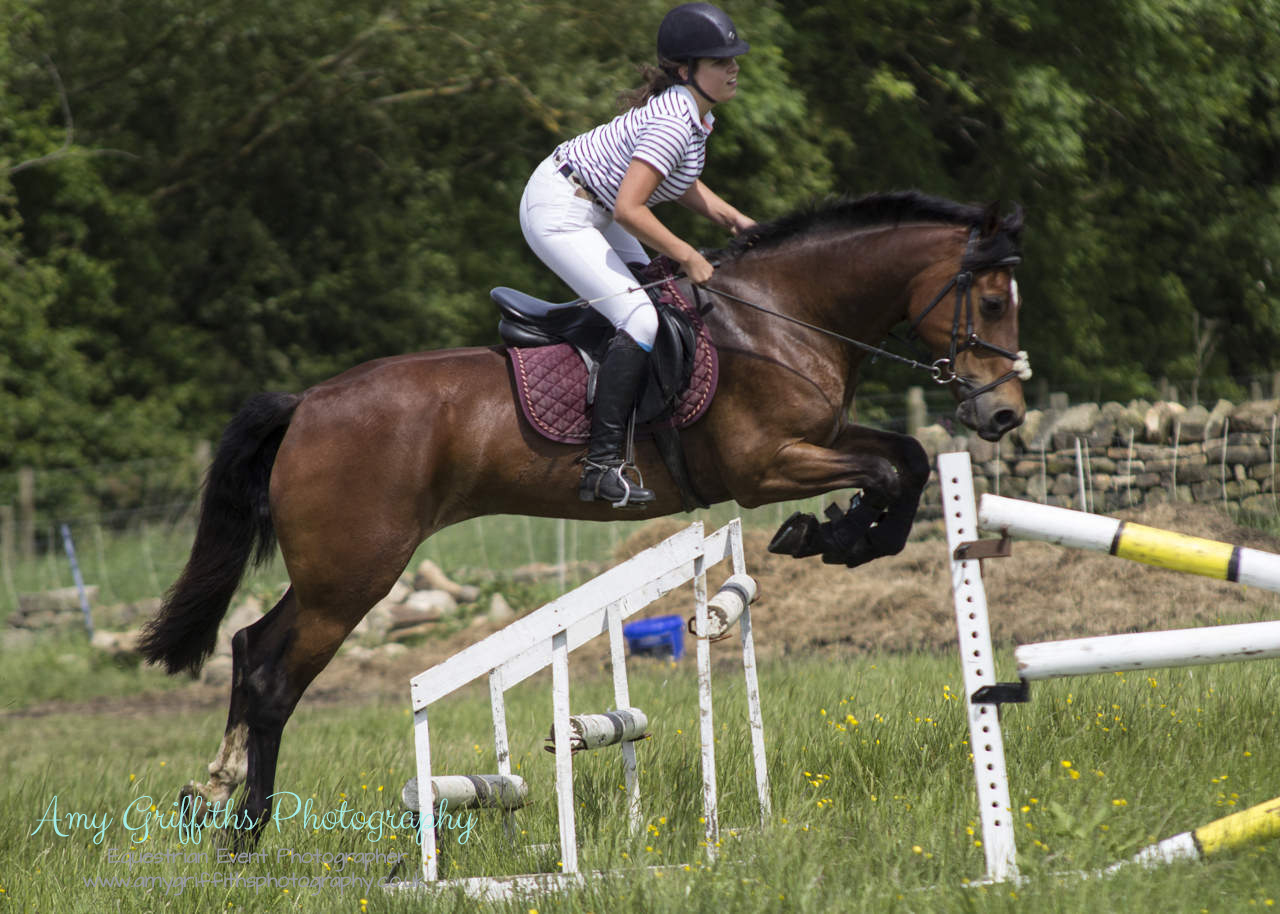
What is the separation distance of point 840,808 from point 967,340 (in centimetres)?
162

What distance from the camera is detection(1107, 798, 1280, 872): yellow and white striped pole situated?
321cm

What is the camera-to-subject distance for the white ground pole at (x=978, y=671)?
3268 millimetres

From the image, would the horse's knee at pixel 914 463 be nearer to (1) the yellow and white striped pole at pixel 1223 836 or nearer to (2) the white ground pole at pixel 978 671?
(2) the white ground pole at pixel 978 671

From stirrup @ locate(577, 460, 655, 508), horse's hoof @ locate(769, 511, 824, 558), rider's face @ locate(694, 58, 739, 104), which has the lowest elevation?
horse's hoof @ locate(769, 511, 824, 558)

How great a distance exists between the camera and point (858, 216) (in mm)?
4879

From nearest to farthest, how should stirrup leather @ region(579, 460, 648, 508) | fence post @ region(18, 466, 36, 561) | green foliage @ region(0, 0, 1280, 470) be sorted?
stirrup leather @ region(579, 460, 648, 508) < fence post @ region(18, 466, 36, 561) < green foliage @ region(0, 0, 1280, 470)

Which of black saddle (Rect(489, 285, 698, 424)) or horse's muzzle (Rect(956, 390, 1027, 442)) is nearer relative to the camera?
horse's muzzle (Rect(956, 390, 1027, 442))

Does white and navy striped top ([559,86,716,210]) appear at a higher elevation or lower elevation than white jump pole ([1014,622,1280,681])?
higher

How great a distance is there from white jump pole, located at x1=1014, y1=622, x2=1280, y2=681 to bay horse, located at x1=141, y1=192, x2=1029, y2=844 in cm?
131

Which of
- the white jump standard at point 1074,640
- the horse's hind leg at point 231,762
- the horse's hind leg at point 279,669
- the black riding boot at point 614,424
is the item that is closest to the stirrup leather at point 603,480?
the black riding boot at point 614,424

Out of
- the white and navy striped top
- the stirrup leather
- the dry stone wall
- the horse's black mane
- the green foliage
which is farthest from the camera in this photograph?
the green foliage

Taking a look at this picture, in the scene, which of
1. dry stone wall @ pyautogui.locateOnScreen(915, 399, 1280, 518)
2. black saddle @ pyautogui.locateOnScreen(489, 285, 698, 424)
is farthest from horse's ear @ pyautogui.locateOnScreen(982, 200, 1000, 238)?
dry stone wall @ pyautogui.locateOnScreen(915, 399, 1280, 518)

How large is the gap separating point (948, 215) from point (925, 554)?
5.82 metres

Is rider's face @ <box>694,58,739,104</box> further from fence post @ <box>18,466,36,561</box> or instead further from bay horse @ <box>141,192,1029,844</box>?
fence post @ <box>18,466,36,561</box>
